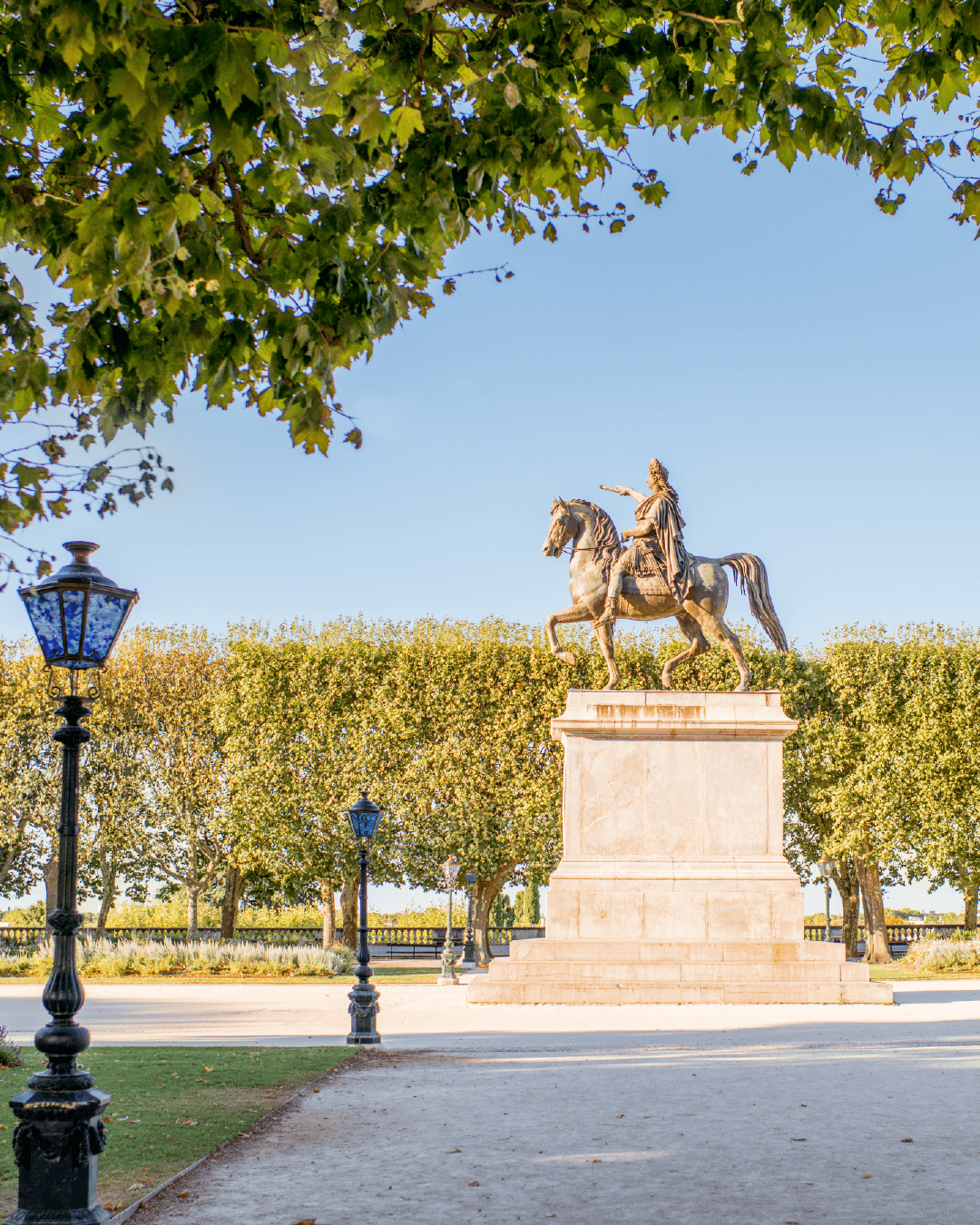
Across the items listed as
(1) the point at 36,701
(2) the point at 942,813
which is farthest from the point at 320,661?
(2) the point at 942,813

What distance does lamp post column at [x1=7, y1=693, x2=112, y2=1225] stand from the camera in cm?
567

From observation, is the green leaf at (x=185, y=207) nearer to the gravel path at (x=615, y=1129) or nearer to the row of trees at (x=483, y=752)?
the gravel path at (x=615, y=1129)

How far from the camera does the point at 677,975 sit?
19000mm

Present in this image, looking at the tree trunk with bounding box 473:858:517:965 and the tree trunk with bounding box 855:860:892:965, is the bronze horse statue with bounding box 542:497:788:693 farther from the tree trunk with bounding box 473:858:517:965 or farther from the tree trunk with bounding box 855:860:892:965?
the tree trunk with bounding box 855:860:892:965

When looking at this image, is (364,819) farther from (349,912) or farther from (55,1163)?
(349,912)

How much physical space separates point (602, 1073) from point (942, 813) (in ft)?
81.3

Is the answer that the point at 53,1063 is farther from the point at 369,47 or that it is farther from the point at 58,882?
the point at 369,47

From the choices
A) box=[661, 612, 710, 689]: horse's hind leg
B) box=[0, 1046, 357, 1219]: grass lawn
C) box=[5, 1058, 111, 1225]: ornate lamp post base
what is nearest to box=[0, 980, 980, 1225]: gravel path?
box=[0, 1046, 357, 1219]: grass lawn

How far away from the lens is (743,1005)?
18578 millimetres

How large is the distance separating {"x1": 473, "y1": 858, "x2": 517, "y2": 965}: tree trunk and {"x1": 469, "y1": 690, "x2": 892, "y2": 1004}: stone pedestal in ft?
46.9

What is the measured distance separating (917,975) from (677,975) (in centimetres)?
1409

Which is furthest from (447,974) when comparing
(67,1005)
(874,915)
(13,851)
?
(67,1005)

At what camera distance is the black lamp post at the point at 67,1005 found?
224 inches

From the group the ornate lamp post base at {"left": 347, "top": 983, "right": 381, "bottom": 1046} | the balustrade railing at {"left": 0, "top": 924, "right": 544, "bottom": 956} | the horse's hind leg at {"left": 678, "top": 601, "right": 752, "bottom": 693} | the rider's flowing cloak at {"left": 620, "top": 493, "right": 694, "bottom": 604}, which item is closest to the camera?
the ornate lamp post base at {"left": 347, "top": 983, "right": 381, "bottom": 1046}
